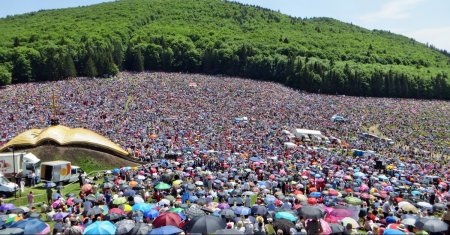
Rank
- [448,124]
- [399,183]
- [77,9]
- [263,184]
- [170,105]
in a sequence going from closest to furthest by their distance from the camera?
[263,184] → [399,183] → [170,105] → [448,124] → [77,9]

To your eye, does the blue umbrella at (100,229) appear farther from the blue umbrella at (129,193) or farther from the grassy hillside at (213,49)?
the grassy hillside at (213,49)

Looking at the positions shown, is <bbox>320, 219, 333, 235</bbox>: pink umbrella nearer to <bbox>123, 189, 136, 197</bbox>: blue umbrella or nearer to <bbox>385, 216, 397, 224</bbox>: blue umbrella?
<bbox>385, 216, 397, 224</bbox>: blue umbrella

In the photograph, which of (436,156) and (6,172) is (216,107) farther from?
(6,172)

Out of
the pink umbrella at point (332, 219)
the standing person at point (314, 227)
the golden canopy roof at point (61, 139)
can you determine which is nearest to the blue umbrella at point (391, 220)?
the pink umbrella at point (332, 219)

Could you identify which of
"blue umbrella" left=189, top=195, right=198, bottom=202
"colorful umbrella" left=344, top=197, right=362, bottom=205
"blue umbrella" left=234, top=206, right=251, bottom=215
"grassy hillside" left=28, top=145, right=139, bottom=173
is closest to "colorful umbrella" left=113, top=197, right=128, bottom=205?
"blue umbrella" left=189, top=195, right=198, bottom=202

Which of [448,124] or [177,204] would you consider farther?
[448,124]

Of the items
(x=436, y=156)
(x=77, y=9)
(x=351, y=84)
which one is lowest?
(x=436, y=156)

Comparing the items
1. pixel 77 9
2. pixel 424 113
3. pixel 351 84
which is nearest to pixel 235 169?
pixel 424 113
